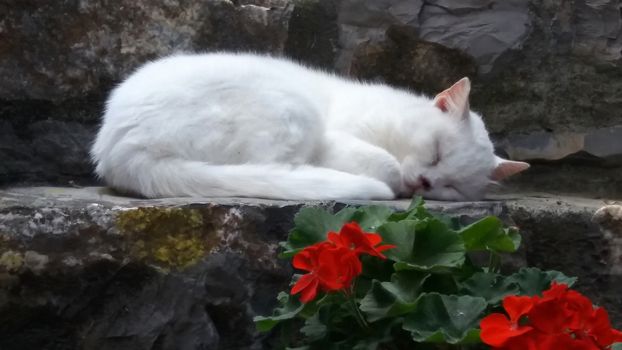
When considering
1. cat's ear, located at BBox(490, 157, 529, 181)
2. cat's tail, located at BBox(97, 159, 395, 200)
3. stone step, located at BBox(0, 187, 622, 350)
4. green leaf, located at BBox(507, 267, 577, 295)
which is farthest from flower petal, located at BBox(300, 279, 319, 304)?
cat's ear, located at BBox(490, 157, 529, 181)

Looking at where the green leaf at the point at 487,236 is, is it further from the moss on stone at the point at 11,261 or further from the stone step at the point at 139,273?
the moss on stone at the point at 11,261

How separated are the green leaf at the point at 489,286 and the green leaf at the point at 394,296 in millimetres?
93

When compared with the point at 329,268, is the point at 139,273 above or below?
below

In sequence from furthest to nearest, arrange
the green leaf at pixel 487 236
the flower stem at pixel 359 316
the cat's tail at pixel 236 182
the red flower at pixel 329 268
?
the cat's tail at pixel 236 182
the green leaf at pixel 487 236
the flower stem at pixel 359 316
the red flower at pixel 329 268

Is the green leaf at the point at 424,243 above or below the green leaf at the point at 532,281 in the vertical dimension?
above

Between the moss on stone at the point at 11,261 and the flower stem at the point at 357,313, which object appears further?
the moss on stone at the point at 11,261

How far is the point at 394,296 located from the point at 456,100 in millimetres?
1443

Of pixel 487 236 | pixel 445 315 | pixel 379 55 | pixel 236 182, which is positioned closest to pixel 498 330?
pixel 445 315

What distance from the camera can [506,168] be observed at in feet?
9.42

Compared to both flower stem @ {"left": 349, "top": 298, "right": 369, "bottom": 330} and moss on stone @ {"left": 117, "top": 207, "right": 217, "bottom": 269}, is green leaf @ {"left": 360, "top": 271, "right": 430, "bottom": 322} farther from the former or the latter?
moss on stone @ {"left": 117, "top": 207, "right": 217, "bottom": 269}

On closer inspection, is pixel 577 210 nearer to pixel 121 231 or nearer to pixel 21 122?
pixel 121 231

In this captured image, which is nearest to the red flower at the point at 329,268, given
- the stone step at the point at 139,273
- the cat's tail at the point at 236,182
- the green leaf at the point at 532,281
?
the green leaf at the point at 532,281

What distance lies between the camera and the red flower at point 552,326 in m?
1.32

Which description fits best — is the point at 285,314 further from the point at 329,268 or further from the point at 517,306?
the point at 517,306
